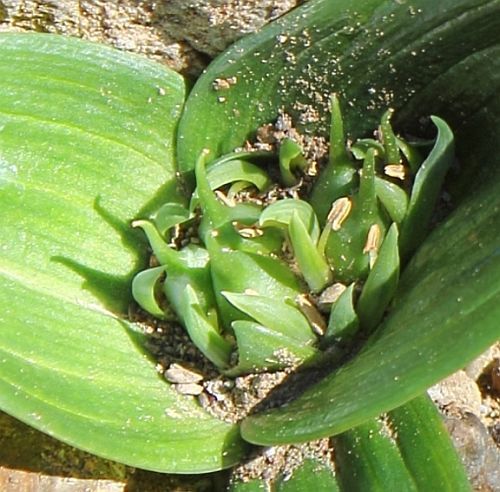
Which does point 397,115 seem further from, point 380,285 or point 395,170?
point 380,285

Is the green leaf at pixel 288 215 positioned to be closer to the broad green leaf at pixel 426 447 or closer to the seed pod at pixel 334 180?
the seed pod at pixel 334 180

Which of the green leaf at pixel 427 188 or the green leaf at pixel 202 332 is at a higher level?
the green leaf at pixel 427 188

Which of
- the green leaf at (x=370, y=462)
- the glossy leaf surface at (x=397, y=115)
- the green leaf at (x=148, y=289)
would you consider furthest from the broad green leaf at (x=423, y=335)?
the green leaf at (x=148, y=289)

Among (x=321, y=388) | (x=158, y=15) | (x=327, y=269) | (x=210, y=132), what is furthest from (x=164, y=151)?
(x=321, y=388)

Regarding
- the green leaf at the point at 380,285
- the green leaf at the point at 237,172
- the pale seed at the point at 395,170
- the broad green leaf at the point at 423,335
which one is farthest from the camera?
the green leaf at the point at 237,172

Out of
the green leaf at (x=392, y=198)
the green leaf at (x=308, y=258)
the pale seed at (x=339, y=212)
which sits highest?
the green leaf at (x=392, y=198)

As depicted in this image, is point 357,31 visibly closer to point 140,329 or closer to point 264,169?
point 264,169
